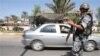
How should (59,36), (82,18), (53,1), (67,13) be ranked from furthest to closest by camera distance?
(67,13), (53,1), (59,36), (82,18)

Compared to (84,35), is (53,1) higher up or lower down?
higher up

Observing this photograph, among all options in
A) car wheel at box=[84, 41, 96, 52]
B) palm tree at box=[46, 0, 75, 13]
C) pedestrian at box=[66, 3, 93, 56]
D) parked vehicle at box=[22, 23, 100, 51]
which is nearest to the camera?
pedestrian at box=[66, 3, 93, 56]

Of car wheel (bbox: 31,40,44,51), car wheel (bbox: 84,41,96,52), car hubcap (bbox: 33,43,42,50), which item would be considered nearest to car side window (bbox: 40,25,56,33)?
car wheel (bbox: 31,40,44,51)

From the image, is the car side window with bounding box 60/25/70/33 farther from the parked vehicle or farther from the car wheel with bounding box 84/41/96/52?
the car wheel with bounding box 84/41/96/52

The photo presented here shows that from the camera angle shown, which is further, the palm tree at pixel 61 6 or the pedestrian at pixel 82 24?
the palm tree at pixel 61 6

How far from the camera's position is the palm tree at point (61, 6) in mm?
45375

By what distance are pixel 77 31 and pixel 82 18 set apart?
0.36 m

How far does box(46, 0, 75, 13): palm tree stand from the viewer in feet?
149

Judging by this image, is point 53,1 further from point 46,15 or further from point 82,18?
point 82,18

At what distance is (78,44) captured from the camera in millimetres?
7016

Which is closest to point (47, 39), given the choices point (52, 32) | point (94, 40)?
point (52, 32)

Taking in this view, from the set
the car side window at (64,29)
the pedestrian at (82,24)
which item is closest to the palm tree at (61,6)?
the car side window at (64,29)

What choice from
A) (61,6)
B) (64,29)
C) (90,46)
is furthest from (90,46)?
(61,6)

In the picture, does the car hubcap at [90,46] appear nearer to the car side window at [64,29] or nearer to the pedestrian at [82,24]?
the car side window at [64,29]
